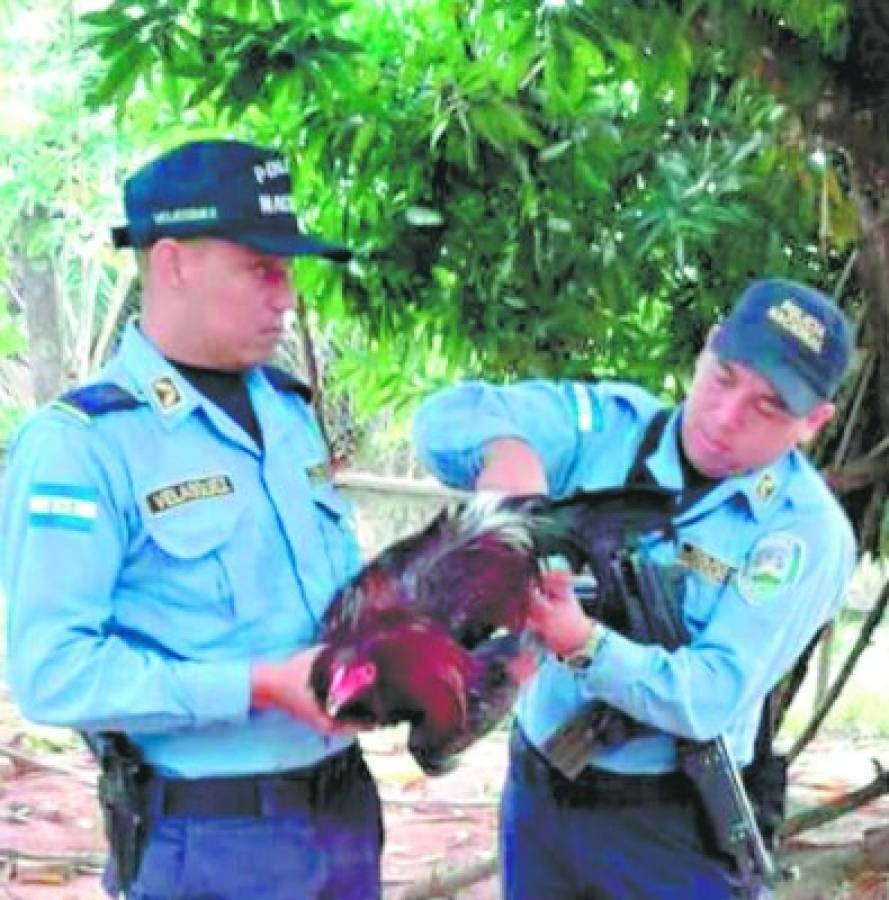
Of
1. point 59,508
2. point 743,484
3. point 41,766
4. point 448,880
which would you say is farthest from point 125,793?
point 41,766

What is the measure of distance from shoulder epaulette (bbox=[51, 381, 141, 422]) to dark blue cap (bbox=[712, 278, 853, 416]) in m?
0.85

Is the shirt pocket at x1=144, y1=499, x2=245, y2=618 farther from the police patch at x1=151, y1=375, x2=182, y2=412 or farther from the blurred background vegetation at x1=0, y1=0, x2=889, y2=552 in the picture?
the blurred background vegetation at x1=0, y1=0, x2=889, y2=552

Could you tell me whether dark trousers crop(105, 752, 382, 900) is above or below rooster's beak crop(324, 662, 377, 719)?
below

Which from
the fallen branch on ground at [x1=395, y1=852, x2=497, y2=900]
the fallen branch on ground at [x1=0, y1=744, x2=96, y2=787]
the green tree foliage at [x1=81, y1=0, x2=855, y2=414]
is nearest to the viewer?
the green tree foliage at [x1=81, y1=0, x2=855, y2=414]

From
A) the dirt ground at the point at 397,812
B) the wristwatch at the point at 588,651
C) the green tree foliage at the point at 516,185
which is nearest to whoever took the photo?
the wristwatch at the point at 588,651

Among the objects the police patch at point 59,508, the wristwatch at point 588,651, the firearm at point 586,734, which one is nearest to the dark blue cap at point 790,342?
the wristwatch at point 588,651

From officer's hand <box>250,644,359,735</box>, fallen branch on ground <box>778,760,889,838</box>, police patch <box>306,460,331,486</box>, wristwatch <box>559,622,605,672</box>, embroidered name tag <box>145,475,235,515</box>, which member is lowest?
fallen branch on ground <box>778,760,889,838</box>

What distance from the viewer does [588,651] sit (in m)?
2.49

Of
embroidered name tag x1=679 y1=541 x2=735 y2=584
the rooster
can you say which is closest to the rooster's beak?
the rooster

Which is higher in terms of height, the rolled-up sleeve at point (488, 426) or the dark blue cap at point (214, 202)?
the dark blue cap at point (214, 202)

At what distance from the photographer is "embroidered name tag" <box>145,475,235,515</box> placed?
222 centimetres

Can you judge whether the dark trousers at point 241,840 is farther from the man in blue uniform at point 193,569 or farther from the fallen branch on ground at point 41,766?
the fallen branch on ground at point 41,766

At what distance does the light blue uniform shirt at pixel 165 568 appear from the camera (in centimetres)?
213

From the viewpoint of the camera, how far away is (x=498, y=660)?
2246 mm
